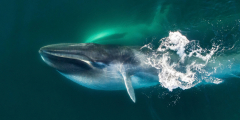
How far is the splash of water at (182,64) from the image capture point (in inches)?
375

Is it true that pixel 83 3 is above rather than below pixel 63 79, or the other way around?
above

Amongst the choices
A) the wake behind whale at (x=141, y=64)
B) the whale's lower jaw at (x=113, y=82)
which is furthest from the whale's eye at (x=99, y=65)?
the whale's lower jaw at (x=113, y=82)

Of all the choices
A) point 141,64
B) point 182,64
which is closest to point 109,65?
point 141,64

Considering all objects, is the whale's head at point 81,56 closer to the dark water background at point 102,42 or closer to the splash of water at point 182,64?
the splash of water at point 182,64

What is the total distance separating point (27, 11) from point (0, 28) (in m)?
1.93

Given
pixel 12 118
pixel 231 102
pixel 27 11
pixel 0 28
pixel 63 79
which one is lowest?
pixel 12 118

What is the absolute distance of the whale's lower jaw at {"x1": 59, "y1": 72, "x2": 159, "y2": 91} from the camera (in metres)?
9.20

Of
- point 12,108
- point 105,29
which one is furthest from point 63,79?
point 105,29

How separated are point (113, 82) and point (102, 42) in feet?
10.9

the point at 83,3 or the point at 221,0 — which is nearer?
the point at 221,0

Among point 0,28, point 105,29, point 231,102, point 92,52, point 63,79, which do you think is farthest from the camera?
point 105,29

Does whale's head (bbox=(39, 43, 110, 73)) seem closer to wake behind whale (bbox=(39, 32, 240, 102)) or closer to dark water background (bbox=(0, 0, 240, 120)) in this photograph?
wake behind whale (bbox=(39, 32, 240, 102))

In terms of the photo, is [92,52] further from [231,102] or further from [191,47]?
[231,102]

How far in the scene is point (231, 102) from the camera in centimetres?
987
